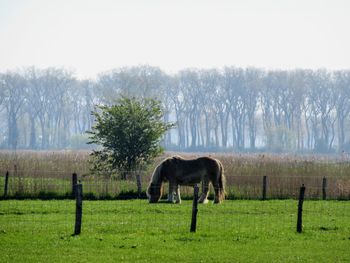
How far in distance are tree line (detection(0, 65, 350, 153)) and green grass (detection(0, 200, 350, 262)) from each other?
84012 mm

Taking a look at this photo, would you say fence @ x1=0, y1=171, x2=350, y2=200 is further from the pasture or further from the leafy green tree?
the leafy green tree

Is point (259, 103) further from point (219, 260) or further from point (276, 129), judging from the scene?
point (219, 260)

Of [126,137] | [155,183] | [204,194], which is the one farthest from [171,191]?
[126,137]

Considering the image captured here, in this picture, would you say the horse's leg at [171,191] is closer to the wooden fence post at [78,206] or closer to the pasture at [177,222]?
the pasture at [177,222]

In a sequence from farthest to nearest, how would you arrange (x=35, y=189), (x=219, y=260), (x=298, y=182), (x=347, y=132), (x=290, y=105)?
(x=347, y=132) < (x=290, y=105) < (x=298, y=182) < (x=35, y=189) < (x=219, y=260)

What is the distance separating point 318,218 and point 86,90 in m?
103

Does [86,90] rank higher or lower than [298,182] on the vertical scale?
higher

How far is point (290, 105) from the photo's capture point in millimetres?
113688

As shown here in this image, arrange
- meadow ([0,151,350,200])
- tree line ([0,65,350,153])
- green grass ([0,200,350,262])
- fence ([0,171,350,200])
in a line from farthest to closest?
1. tree line ([0,65,350,153])
2. meadow ([0,151,350,200])
3. fence ([0,171,350,200])
4. green grass ([0,200,350,262])

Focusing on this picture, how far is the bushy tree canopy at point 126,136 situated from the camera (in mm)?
32500

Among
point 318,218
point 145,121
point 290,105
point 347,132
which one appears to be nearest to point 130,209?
point 318,218

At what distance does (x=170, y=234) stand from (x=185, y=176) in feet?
30.3

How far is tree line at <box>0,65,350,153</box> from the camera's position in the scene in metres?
110

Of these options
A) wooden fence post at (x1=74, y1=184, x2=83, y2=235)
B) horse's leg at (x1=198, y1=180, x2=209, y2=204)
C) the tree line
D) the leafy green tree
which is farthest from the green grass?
the tree line
